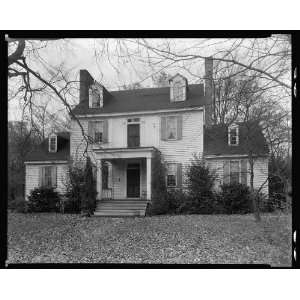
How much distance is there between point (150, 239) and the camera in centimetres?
447

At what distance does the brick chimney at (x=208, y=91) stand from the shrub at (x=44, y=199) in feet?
9.74

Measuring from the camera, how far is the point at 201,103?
5.02 meters

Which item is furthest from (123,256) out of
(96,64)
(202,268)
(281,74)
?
(281,74)

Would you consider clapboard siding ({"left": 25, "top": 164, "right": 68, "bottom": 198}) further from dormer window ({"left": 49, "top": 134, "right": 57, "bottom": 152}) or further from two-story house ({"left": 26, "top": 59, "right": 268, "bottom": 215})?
dormer window ({"left": 49, "top": 134, "right": 57, "bottom": 152})

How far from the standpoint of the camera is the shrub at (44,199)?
476cm

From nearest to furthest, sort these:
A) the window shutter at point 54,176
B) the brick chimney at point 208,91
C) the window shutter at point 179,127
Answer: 1. the brick chimney at point 208,91
2. the window shutter at point 54,176
3. the window shutter at point 179,127

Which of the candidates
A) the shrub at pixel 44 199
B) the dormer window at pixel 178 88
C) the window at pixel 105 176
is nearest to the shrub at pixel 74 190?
the shrub at pixel 44 199

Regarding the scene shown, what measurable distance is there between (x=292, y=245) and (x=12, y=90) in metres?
4.44

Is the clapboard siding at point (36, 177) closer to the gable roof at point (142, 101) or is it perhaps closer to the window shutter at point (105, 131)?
the window shutter at point (105, 131)

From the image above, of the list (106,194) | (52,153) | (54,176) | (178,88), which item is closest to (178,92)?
(178,88)

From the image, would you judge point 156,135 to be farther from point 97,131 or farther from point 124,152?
point 97,131

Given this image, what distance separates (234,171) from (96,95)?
2.75 metres

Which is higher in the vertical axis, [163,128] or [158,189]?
[163,128]

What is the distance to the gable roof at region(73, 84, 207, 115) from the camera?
484 centimetres
